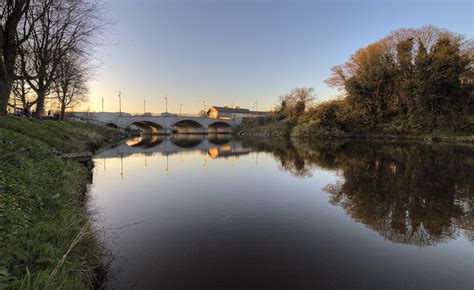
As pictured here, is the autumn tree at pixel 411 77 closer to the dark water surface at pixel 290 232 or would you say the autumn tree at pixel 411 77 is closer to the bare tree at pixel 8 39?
the dark water surface at pixel 290 232

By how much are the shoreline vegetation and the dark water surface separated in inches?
1044

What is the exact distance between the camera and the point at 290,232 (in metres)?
6.16

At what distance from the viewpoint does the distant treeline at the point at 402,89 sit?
33.1 m

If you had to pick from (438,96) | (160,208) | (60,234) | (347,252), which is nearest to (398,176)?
(347,252)

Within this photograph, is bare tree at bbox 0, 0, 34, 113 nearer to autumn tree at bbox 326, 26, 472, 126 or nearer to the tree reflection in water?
the tree reflection in water

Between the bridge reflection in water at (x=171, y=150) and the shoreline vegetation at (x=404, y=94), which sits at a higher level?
the shoreline vegetation at (x=404, y=94)

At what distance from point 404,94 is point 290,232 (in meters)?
37.1

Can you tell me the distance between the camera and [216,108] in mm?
110750

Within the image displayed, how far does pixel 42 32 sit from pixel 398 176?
2056 cm

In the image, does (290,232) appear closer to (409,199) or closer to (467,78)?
(409,199)

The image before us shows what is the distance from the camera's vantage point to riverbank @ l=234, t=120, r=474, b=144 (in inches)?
1273

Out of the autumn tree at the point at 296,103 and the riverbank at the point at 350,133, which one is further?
the autumn tree at the point at 296,103

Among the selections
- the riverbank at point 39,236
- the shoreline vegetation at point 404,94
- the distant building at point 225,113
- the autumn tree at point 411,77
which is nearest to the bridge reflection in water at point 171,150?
the riverbank at point 39,236

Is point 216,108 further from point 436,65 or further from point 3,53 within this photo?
point 3,53
